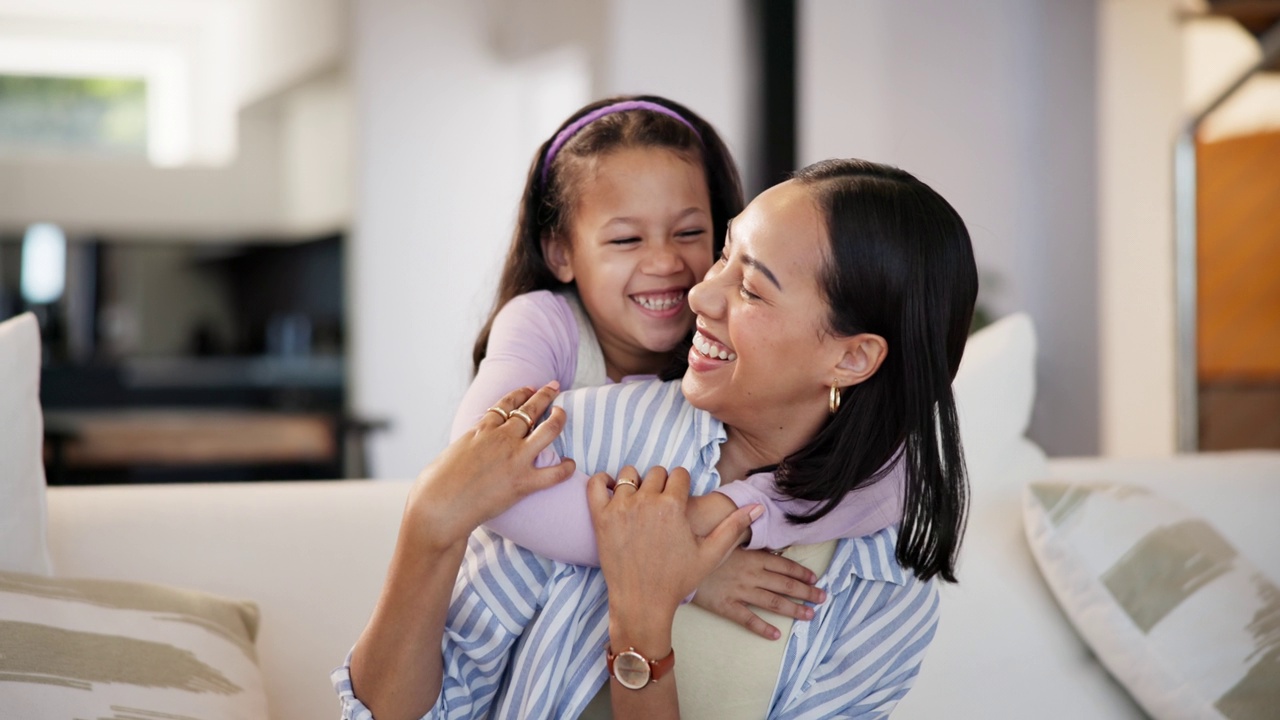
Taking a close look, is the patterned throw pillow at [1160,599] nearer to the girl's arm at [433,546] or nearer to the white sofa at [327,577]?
the white sofa at [327,577]

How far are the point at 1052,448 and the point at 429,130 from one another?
130 inches

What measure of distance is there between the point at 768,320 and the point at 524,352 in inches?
13.0

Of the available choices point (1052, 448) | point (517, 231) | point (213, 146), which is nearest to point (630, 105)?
point (517, 231)

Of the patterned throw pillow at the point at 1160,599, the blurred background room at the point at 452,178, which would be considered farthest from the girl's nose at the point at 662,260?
the blurred background room at the point at 452,178

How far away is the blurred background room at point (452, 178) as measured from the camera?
4.71 metres

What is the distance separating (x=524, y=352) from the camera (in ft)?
4.41

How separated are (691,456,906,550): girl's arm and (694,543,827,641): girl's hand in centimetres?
2

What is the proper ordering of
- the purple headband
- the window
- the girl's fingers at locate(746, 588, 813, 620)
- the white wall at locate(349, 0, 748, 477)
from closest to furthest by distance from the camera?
the girl's fingers at locate(746, 588, 813, 620) < the purple headband < the white wall at locate(349, 0, 748, 477) < the window

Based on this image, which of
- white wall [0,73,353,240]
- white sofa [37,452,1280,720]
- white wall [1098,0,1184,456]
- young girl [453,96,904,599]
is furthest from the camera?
white wall [0,73,353,240]

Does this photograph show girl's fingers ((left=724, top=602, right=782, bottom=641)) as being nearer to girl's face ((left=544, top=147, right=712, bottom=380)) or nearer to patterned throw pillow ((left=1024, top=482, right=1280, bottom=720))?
girl's face ((left=544, top=147, right=712, bottom=380))

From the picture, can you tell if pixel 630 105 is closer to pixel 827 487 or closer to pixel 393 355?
pixel 827 487

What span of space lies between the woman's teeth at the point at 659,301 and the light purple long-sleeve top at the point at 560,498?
11 cm

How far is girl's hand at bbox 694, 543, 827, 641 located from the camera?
1.19 meters

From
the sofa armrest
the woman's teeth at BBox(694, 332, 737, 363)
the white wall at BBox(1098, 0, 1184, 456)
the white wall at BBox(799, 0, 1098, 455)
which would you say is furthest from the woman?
the white wall at BBox(799, 0, 1098, 455)
